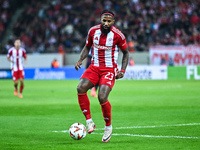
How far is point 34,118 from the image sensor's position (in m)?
11.7

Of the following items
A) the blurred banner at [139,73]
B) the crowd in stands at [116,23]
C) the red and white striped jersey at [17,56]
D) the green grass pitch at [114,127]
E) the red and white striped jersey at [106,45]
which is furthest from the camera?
the crowd in stands at [116,23]

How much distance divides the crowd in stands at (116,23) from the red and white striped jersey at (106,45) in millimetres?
28334

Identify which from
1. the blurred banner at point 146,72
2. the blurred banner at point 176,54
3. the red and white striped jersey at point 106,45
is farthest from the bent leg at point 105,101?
the blurred banner at point 176,54

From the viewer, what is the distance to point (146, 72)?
35.7m

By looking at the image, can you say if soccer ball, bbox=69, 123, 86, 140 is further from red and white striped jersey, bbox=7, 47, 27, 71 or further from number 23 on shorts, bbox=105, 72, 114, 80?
red and white striped jersey, bbox=7, 47, 27, 71

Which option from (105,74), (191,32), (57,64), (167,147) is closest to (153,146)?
(167,147)

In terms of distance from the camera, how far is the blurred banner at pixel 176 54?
3547 centimetres

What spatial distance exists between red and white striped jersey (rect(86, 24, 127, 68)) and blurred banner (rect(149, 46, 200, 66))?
27649 mm

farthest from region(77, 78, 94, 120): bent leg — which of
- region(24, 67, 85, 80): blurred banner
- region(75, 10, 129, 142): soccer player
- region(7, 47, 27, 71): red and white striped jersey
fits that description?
region(24, 67, 85, 80): blurred banner

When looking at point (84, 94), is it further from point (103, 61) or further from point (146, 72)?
point (146, 72)

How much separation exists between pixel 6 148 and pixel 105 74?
2367mm

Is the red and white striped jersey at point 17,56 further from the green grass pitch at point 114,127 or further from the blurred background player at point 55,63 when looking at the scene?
the blurred background player at point 55,63

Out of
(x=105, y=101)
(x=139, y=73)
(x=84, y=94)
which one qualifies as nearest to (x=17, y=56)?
(x=84, y=94)

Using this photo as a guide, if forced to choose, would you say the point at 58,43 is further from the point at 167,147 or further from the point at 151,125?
the point at 167,147
